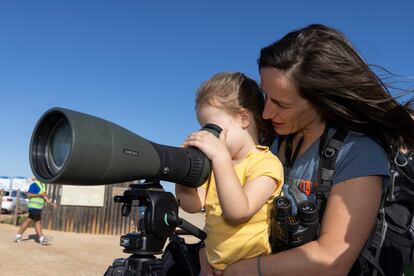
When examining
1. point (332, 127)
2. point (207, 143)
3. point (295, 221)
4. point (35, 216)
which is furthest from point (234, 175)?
point (35, 216)

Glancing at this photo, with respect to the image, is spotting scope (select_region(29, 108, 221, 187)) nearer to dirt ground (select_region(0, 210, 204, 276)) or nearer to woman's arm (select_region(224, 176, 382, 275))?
woman's arm (select_region(224, 176, 382, 275))

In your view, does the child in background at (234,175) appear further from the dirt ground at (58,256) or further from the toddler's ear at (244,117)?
the dirt ground at (58,256)

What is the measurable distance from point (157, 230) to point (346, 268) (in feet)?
2.66

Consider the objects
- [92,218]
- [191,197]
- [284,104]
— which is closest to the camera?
[284,104]

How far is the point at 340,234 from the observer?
2.04 m

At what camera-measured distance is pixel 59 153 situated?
180cm

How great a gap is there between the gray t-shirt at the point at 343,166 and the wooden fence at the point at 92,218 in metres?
14.0

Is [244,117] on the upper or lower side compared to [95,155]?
upper

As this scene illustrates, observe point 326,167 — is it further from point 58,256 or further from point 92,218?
point 92,218

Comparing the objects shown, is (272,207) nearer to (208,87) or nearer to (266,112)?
(266,112)

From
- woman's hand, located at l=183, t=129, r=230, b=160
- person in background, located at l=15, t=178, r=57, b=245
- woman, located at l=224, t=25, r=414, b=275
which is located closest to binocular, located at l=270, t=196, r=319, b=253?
woman, located at l=224, t=25, r=414, b=275

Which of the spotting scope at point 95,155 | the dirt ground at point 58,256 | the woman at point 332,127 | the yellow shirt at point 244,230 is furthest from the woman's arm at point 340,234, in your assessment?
the dirt ground at point 58,256

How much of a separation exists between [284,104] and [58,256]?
926cm

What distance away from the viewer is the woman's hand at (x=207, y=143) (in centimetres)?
215
